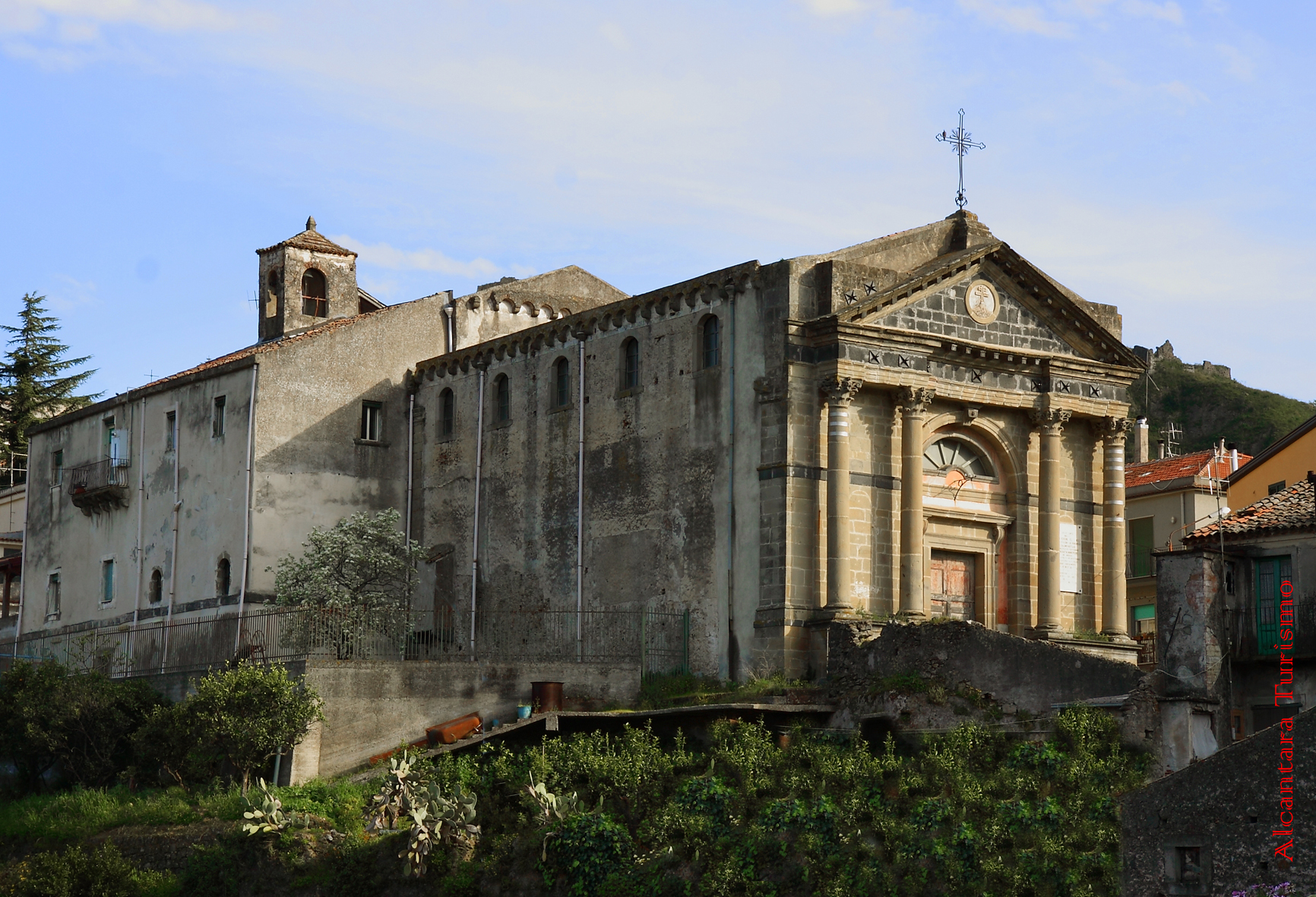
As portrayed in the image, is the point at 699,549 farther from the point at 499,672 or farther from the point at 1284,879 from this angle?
the point at 1284,879

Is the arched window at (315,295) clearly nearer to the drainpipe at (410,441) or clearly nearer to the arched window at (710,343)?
the drainpipe at (410,441)

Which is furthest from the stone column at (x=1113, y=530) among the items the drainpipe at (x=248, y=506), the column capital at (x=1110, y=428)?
the drainpipe at (x=248, y=506)

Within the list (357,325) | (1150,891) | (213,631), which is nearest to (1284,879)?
(1150,891)

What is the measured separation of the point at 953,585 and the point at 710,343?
671 centimetres

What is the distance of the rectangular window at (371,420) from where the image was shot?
44.7 m

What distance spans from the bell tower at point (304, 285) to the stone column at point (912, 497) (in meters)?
18.6

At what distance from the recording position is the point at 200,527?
4416cm

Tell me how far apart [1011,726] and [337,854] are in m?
11.2

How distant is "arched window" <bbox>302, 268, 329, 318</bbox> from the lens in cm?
5025

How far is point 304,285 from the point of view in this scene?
50.2 metres

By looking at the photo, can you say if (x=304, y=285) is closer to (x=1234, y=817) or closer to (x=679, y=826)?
(x=679, y=826)

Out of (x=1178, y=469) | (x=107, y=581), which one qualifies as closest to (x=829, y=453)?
(x=1178, y=469)

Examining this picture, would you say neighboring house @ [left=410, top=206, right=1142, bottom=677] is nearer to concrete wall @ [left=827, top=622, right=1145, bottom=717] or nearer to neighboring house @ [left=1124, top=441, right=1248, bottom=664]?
concrete wall @ [left=827, top=622, right=1145, bottom=717]

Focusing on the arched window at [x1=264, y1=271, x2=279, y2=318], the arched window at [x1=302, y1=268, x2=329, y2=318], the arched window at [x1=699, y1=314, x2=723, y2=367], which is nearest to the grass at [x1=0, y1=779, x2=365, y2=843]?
the arched window at [x1=699, y1=314, x2=723, y2=367]
